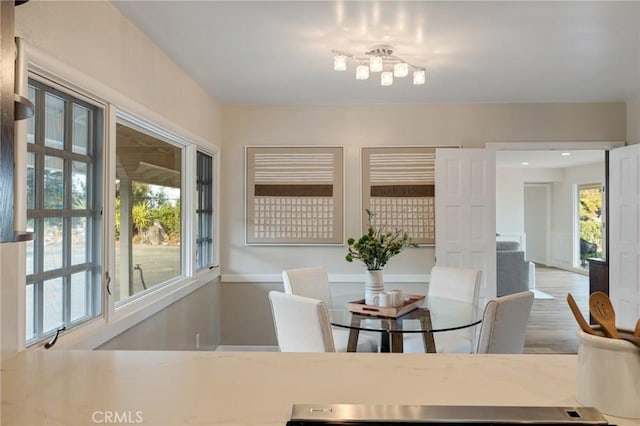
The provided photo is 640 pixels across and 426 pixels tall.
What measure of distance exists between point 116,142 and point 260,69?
48.0 inches

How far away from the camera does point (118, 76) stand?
2.09m

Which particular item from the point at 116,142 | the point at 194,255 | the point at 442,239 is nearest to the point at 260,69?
the point at 116,142

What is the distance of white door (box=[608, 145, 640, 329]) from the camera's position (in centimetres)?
360

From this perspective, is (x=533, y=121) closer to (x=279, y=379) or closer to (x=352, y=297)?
(x=352, y=297)

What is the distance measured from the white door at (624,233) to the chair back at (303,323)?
302 centimetres

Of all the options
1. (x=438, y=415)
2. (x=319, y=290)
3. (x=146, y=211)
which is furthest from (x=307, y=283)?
(x=438, y=415)

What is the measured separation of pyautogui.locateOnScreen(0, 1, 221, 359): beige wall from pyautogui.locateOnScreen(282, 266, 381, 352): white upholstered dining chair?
0.86 m

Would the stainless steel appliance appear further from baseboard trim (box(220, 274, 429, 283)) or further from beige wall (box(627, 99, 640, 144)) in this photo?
beige wall (box(627, 99, 640, 144))

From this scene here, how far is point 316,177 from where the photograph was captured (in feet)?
13.1

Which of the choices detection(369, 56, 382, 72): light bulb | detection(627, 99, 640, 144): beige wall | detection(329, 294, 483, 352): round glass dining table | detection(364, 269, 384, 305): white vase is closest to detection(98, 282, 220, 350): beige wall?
detection(329, 294, 483, 352): round glass dining table

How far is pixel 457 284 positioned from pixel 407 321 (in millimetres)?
883

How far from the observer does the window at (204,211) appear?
3.66 m

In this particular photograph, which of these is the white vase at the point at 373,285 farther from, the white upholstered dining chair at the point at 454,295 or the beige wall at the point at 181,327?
the beige wall at the point at 181,327

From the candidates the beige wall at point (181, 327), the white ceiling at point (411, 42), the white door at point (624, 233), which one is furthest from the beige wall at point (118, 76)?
the white door at point (624, 233)
